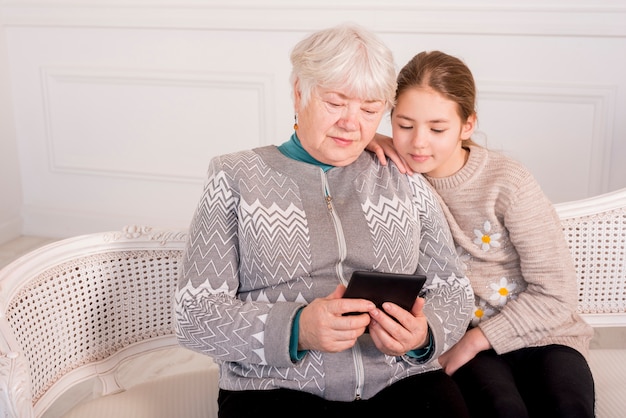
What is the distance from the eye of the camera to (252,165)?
1770 mm

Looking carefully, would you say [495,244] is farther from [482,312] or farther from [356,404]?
[356,404]

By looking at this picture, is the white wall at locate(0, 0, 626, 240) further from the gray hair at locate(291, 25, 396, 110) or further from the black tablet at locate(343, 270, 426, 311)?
the black tablet at locate(343, 270, 426, 311)

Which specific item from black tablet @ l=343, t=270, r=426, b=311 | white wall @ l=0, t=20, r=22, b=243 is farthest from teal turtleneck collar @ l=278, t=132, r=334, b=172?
white wall @ l=0, t=20, r=22, b=243

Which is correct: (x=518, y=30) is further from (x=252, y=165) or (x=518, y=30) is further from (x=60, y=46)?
(x=60, y=46)

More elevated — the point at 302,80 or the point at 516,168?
the point at 302,80

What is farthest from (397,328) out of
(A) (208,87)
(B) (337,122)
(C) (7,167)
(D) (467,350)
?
(C) (7,167)

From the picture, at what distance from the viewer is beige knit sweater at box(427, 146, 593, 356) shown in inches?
73.8

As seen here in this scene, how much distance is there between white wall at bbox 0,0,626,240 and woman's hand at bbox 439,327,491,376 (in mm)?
1960

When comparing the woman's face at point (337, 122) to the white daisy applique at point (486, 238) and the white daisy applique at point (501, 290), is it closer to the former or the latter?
the white daisy applique at point (486, 238)

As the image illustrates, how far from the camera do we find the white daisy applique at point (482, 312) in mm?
1967

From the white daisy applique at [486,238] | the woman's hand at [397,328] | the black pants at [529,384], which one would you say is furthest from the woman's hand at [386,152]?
the black pants at [529,384]

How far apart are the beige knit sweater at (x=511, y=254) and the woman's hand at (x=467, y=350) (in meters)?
0.02

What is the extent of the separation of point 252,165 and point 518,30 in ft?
7.17

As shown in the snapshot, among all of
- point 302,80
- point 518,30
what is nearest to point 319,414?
point 302,80
